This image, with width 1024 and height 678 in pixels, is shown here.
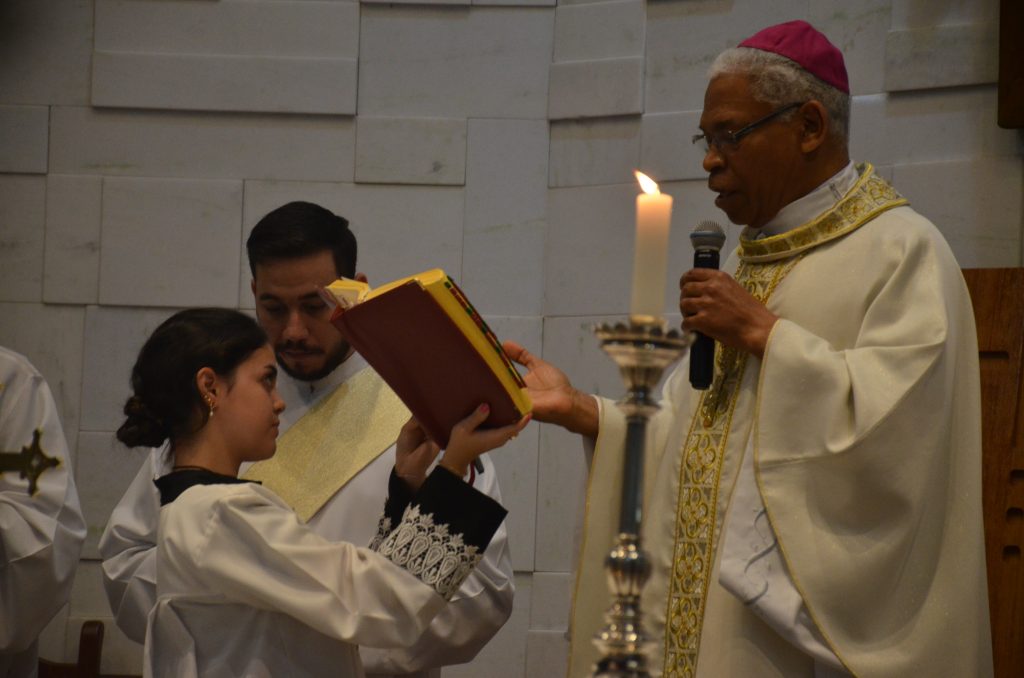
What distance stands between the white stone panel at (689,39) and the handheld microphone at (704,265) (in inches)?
113

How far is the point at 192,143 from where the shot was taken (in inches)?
253

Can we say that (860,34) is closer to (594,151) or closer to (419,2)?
(594,151)

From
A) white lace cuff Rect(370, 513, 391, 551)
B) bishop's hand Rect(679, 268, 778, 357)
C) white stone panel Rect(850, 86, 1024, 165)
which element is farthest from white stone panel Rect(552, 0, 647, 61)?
white lace cuff Rect(370, 513, 391, 551)

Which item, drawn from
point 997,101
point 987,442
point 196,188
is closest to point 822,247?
point 987,442

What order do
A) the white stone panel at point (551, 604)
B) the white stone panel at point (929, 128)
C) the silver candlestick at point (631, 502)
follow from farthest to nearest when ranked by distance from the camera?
the white stone panel at point (551, 604) < the white stone panel at point (929, 128) < the silver candlestick at point (631, 502)

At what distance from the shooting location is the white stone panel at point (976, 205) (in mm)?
5035

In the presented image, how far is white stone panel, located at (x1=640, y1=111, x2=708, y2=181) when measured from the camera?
231 inches

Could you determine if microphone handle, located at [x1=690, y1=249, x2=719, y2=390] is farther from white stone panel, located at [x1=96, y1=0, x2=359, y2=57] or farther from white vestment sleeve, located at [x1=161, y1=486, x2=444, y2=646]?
white stone panel, located at [x1=96, y1=0, x2=359, y2=57]

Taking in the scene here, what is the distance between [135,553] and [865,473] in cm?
228

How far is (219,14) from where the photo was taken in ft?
21.3

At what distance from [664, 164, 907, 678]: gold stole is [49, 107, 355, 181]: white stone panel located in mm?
3081

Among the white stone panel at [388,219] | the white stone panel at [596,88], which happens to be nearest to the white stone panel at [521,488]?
the white stone panel at [388,219]

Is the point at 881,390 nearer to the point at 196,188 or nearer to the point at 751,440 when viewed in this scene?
the point at 751,440

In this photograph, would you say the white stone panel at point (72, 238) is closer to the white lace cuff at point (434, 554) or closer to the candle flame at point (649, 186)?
the white lace cuff at point (434, 554)
